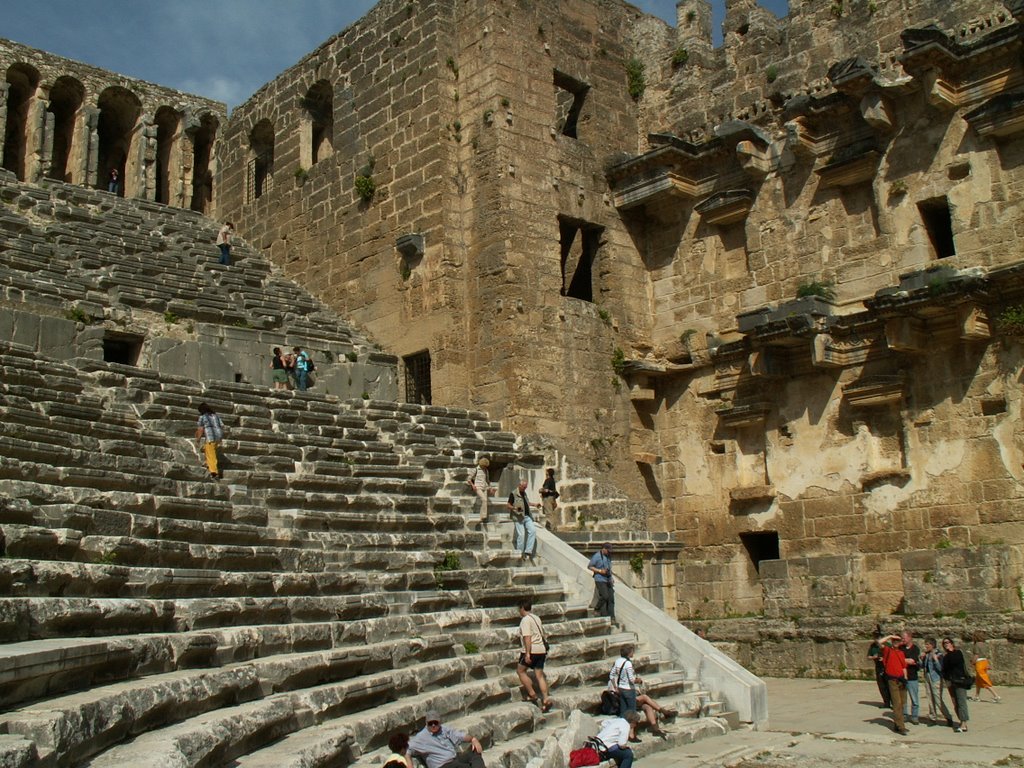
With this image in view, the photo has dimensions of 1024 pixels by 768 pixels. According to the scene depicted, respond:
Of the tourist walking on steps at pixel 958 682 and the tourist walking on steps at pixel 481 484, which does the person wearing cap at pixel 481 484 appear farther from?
the tourist walking on steps at pixel 958 682

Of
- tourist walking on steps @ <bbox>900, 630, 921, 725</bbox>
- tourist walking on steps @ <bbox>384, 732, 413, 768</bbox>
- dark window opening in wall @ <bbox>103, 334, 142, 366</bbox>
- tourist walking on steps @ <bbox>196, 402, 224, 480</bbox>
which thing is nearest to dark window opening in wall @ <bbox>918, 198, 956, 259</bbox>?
tourist walking on steps @ <bbox>900, 630, 921, 725</bbox>

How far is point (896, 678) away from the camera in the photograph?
12.1 meters

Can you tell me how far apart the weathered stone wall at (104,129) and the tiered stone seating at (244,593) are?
14.3m

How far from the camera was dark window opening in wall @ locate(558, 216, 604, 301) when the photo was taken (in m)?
21.6

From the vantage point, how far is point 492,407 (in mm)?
19359

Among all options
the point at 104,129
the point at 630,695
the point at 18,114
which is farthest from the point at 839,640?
the point at 104,129

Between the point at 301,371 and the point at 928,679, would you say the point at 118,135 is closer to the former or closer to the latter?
the point at 301,371

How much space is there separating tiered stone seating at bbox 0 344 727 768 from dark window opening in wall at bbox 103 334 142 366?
263 centimetres

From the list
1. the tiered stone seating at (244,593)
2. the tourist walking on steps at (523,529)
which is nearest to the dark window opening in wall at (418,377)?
the tiered stone seating at (244,593)

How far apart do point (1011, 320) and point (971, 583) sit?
3.76 meters

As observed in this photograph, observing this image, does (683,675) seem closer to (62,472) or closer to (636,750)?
(636,750)

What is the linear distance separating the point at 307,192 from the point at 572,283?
637 centimetres

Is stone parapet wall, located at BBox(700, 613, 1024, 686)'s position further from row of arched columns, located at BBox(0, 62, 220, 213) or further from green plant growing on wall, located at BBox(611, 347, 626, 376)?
row of arched columns, located at BBox(0, 62, 220, 213)

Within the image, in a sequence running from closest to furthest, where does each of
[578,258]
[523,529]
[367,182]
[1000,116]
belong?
[523,529] < [1000,116] < [578,258] < [367,182]
